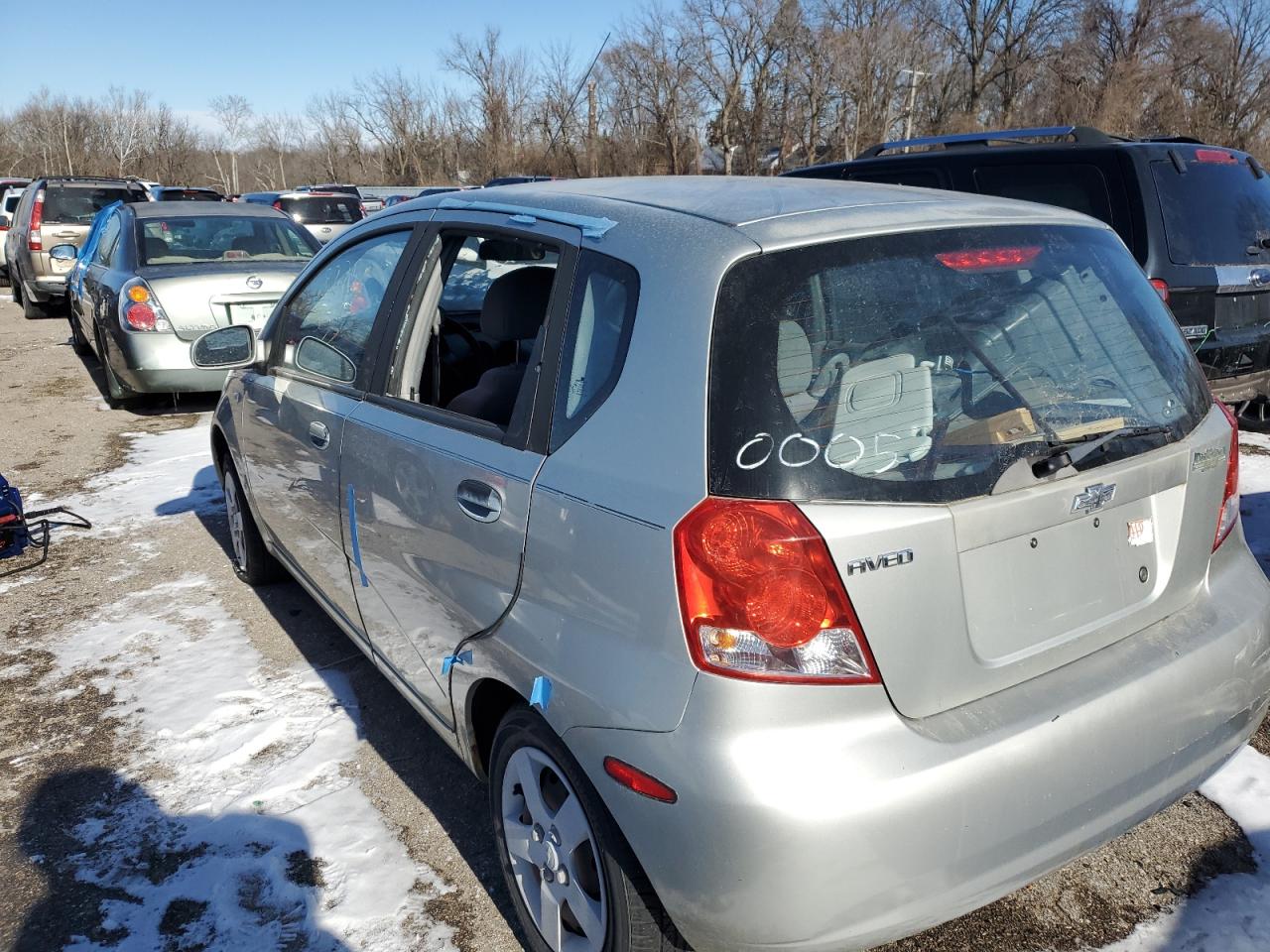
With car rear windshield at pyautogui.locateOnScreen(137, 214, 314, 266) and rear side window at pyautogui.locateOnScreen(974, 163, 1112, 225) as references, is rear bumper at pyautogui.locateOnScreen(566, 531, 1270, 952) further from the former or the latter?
car rear windshield at pyautogui.locateOnScreen(137, 214, 314, 266)

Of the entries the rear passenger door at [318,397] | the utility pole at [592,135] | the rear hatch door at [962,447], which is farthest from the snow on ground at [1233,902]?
the utility pole at [592,135]

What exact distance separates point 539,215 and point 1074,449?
1351 mm

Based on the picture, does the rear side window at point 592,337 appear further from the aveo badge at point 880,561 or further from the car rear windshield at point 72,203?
the car rear windshield at point 72,203

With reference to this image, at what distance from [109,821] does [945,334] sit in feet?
8.92

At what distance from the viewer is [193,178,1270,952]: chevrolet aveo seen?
5.78 ft

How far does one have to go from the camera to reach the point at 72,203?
50.6ft

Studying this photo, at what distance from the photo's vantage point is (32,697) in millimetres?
3740

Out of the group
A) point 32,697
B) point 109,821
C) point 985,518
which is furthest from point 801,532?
point 32,697

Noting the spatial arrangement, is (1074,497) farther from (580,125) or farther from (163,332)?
(580,125)

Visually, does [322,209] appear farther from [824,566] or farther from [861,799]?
[861,799]

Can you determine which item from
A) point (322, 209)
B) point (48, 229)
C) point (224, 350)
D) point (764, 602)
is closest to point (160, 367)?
point (224, 350)

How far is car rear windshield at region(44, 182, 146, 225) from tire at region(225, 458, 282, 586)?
12398mm

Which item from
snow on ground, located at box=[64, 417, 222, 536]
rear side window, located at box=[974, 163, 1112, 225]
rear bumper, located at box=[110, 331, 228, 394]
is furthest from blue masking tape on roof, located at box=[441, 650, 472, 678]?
rear bumper, located at box=[110, 331, 228, 394]

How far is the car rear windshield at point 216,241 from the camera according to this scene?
331 inches
